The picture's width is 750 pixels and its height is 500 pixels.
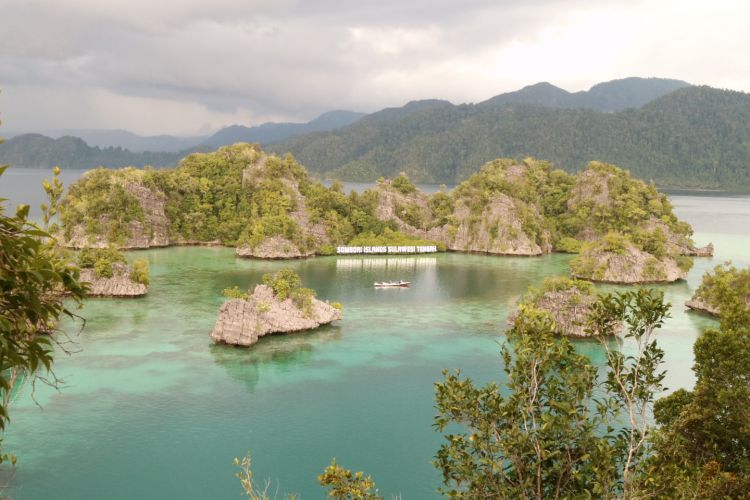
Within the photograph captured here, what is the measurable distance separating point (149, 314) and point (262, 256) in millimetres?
30114

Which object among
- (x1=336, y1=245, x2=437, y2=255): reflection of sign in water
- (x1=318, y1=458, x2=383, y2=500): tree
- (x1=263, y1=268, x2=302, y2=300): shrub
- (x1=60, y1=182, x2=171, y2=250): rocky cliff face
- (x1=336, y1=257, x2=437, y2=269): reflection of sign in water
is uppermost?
(x1=60, y1=182, x2=171, y2=250): rocky cliff face

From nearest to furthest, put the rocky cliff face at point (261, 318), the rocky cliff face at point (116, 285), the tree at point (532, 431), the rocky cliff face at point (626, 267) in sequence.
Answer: the tree at point (532, 431) → the rocky cliff face at point (261, 318) → the rocky cliff face at point (116, 285) → the rocky cliff face at point (626, 267)

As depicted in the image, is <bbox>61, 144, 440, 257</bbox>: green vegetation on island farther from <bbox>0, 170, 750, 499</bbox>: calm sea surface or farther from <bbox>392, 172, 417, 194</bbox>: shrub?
<bbox>0, 170, 750, 499</bbox>: calm sea surface

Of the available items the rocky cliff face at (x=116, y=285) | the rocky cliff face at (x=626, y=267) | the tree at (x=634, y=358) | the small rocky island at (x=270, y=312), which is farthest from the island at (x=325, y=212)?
the tree at (x=634, y=358)

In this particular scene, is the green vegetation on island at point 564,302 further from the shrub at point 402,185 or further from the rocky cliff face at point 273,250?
the shrub at point 402,185

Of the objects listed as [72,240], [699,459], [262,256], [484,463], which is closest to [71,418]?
[484,463]

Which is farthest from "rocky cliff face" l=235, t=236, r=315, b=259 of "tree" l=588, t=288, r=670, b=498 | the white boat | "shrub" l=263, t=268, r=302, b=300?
"tree" l=588, t=288, r=670, b=498

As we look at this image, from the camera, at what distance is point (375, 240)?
8550cm

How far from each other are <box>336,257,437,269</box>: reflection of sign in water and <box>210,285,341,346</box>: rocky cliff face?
94.2ft

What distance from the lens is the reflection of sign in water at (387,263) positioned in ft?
239

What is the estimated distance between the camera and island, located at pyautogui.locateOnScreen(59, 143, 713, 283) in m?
78.1

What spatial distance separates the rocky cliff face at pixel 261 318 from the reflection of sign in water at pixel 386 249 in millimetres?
38384

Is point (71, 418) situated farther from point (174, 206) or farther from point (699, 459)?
point (174, 206)

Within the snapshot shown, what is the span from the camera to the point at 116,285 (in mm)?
50094
